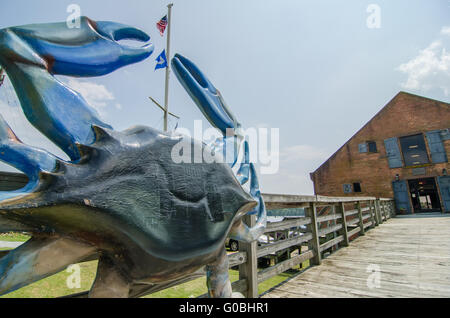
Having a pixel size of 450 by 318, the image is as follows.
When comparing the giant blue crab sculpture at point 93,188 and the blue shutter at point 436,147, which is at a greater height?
the blue shutter at point 436,147

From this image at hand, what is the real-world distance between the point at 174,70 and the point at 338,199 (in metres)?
4.46

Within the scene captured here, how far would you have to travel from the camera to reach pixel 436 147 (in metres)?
13.4

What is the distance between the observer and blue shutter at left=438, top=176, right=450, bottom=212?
12.8 m

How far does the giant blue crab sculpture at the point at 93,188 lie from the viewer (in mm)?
632

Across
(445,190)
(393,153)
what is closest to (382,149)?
(393,153)

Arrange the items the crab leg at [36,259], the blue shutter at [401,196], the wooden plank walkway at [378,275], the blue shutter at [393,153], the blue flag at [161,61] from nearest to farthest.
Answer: the crab leg at [36,259]
the wooden plank walkway at [378,275]
the blue flag at [161,61]
the blue shutter at [401,196]
the blue shutter at [393,153]

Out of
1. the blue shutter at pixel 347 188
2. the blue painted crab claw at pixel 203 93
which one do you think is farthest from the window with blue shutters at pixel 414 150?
the blue painted crab claw at pixel 203 93

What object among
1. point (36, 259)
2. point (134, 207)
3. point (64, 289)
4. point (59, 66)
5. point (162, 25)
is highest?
point (162, 25)

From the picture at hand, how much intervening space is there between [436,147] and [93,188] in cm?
1847

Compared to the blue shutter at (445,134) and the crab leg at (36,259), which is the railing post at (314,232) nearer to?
the crab leg at (36,259)

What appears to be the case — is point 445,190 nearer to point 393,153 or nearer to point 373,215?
point 393,153

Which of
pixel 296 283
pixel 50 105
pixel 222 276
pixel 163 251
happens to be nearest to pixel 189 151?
pixel 163 251

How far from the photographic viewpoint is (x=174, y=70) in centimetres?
121

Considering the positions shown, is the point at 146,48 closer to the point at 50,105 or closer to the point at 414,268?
the point at 50,105
